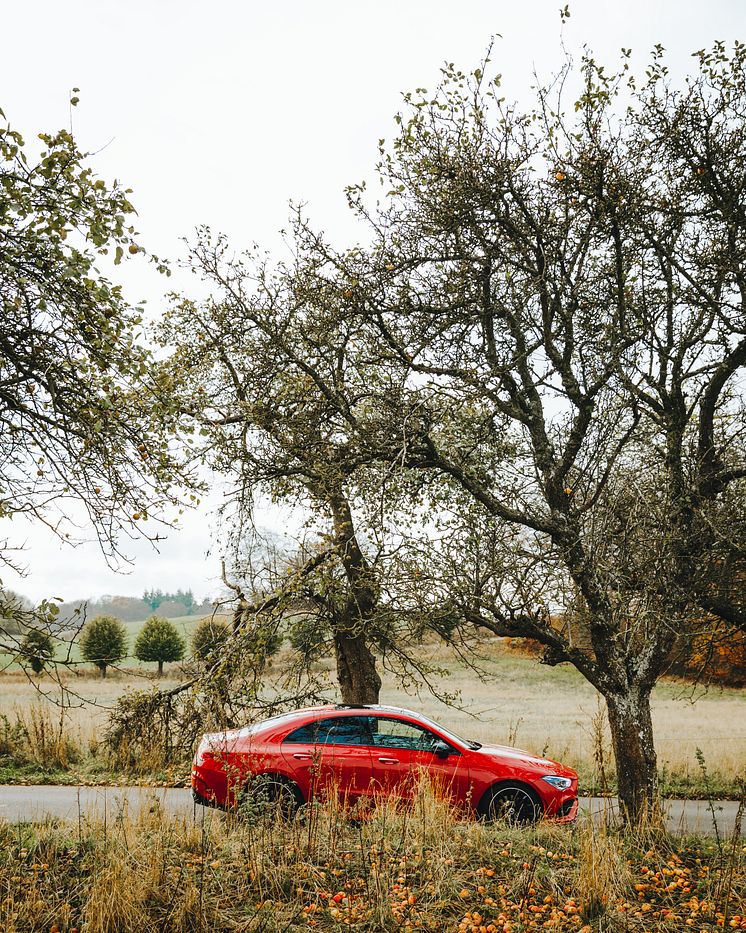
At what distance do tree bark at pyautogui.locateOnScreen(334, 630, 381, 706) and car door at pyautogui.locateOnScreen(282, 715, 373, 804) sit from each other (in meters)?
4.34

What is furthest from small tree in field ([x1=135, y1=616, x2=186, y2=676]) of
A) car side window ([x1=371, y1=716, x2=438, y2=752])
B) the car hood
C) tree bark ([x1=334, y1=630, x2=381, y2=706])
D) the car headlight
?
the car headlight

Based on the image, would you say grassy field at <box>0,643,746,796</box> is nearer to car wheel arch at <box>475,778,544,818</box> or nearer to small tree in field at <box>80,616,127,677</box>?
car wheel arch at <box>475,778,544,818</box>

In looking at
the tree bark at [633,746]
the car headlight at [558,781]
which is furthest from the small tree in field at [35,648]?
the tree bark at [633,746]

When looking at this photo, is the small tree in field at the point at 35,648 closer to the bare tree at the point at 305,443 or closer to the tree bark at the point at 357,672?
the bare tree at the point at 305,443

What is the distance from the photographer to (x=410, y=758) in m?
10.3

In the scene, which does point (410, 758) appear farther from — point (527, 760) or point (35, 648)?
point (35, 648)

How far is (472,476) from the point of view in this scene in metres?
11.7

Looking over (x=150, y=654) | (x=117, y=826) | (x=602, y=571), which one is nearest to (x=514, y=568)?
(x=602, y=571)

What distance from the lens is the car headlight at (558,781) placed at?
1031 centimetres

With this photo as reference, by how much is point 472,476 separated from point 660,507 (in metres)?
2.76

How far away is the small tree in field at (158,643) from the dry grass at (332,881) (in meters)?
23.6

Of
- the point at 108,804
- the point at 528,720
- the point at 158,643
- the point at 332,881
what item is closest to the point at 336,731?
the point at 108,804

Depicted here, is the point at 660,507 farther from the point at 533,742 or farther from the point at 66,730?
the point at 66,730

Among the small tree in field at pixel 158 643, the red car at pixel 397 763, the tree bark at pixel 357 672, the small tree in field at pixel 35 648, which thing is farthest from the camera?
the small tree in field at pixel 158 643
